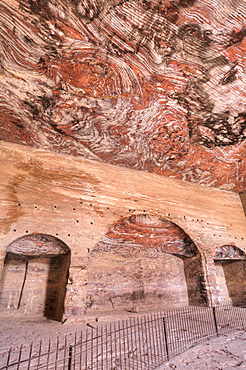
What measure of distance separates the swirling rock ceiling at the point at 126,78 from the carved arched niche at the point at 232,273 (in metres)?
2.97

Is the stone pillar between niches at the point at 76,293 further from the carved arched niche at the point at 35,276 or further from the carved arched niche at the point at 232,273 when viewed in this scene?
the carved arched niche at the point at 232,273

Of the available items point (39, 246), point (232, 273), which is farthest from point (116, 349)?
point (232, 273)

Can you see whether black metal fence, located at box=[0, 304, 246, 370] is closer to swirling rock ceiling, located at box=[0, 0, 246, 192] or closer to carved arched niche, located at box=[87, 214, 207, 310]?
carved arched niche, located at box=[87, 214, 207, 310]

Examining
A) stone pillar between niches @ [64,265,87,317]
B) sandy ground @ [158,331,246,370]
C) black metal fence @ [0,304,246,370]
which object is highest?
stone pillar between niches @ [64,265,87,317]

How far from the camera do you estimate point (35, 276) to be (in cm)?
580

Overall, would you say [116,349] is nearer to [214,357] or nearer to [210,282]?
[214,357]

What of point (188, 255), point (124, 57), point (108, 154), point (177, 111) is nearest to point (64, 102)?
point (124, 57)

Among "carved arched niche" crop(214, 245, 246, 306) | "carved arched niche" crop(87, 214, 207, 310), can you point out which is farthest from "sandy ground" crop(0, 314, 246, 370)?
"carved arched niche" crop(214, 245, 246, 306)

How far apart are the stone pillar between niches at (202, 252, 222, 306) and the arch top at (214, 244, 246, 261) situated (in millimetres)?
523

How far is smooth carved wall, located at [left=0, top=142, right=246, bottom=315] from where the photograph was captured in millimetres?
4879

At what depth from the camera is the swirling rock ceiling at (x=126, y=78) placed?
10.3 feet

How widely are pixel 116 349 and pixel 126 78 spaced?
13.6 feet

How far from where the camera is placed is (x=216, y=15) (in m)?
3.12

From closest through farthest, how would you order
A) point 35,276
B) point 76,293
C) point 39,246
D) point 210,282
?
1. point 76,293
2. point 39,246
3. point 35,276
4. point 210,282
